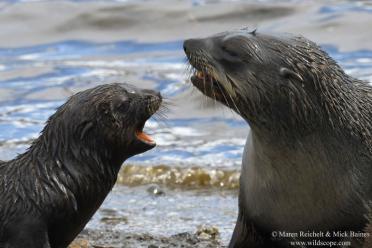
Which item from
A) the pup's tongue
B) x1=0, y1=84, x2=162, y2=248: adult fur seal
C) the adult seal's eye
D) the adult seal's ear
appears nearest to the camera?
x1=0, y1=84, x2=162, y2=248: adult fur seal

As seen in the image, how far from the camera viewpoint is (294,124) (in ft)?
25.0

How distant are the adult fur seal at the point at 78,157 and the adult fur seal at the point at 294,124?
546 millimetres

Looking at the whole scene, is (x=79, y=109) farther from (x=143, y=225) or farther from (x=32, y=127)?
(x=32, y=127)

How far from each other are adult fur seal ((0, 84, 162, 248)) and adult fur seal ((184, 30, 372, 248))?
1.79 ft

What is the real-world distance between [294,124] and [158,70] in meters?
7.51

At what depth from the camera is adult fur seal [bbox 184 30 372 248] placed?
298 inches

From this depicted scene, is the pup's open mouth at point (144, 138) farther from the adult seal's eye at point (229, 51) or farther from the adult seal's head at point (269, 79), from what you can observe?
the adult seal's eye at point (229, 51)

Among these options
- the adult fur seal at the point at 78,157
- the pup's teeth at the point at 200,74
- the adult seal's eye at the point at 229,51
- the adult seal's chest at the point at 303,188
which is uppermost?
the adult seal's eye at the point at 229,51

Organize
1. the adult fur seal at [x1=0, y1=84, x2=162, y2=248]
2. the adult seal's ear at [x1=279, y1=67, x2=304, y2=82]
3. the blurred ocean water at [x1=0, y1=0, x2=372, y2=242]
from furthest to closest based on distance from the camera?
1. the blurred ocean water at [x1=0, y1=0, x2=372, y2=242]
2. the adult seal's ear at [x1=279, y1=67, x2=304, y2=82]
3. the adult fur seal at [x1=0, y1=84, x2=162, y2=248]

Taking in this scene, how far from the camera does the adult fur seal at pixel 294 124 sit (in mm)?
7578

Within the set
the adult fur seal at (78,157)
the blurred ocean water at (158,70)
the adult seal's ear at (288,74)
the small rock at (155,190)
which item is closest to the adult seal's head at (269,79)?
the adult seal's ear at (288,74)

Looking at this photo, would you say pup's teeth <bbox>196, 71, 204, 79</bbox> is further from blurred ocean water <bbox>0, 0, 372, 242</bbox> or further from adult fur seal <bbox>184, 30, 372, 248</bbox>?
blurred ocean water <bbox>0, 0, 372, 242</bbox>

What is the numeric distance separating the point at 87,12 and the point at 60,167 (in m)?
11.0

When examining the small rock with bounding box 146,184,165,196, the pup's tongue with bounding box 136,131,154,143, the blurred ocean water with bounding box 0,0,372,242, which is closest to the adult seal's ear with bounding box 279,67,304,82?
the pup's tongue with bounding box 136,131,154,143
